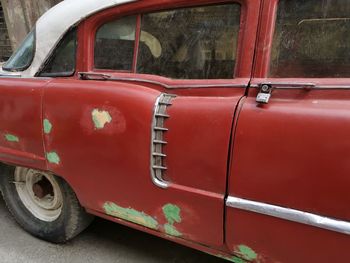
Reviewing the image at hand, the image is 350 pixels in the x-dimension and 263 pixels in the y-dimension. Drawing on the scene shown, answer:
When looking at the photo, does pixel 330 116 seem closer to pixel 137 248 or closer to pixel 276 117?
pixel 276 117

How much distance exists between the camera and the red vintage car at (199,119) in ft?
5.63

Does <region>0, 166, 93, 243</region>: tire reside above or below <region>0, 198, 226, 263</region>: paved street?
above

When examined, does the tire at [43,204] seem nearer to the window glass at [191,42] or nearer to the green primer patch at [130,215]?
the green primer patch at [130,215]

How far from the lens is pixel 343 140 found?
63.1 inches

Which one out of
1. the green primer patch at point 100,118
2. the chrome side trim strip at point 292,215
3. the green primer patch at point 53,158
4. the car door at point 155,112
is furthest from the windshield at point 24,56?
the chrome side trim strip at point 292,215

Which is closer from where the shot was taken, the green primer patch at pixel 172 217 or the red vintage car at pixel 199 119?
the red vintage car at pixel 199 119

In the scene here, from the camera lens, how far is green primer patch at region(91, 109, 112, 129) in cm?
218

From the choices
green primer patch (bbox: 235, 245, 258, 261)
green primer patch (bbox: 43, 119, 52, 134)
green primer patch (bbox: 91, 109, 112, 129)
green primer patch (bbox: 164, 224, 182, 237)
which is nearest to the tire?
green primer patch (bbox: 43, 119, 52, 134)

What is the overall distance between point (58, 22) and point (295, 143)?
1613 millimetres

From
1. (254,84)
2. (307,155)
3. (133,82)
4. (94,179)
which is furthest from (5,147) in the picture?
(307,155)

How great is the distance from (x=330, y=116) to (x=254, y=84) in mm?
383

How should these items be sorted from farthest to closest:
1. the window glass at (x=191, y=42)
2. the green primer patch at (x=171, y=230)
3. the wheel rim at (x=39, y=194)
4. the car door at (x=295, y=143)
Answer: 1. the wheel rim at (x=39, y=194)
2. the green primer patch at (x=171, y=230)
3. the window glass at (x=191, y=42)
4. the car door at (x=295, y=143)

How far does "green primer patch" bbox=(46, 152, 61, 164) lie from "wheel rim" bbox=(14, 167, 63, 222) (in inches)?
13.4

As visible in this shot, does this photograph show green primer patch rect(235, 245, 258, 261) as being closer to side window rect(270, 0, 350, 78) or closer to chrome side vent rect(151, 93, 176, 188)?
chrome side vent rect(151, 93, 176, 188)
